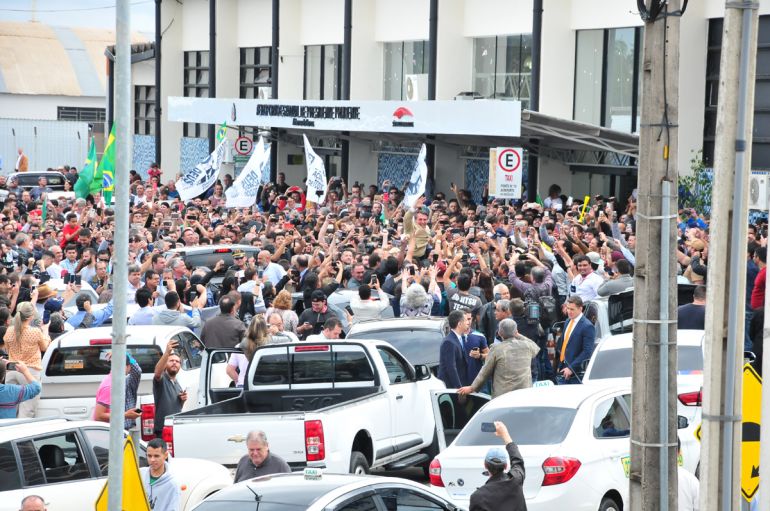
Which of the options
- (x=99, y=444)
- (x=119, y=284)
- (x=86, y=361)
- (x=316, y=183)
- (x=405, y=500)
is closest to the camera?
(x=119, y=284)

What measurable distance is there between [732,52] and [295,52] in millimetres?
39534

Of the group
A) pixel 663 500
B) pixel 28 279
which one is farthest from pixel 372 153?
pixel 663 500

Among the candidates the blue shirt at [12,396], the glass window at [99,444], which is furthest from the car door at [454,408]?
the blue shirt at [12,396]

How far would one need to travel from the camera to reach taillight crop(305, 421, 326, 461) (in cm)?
1298

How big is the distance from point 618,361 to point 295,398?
3.52 meters

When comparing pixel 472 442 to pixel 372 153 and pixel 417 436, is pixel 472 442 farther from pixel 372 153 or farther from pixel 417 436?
pixel 372 153

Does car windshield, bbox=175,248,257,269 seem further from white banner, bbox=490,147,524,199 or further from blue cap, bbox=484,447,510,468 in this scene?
blue cap, bbox=484,447,510,468

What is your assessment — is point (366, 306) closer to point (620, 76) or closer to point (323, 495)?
point (323, 495)

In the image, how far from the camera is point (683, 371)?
1385cm

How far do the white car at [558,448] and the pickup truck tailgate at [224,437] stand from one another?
5.11 ft

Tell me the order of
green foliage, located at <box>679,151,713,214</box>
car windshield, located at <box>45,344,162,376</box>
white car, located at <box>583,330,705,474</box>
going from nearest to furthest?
1. white car, located at <box>583,330,705,474</box>
2. car windshield, located at <box>45,344,162,376</box>
3. green foliage, located at <box>679,151,713,214</box>

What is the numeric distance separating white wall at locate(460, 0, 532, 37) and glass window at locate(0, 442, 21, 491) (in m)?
28.1

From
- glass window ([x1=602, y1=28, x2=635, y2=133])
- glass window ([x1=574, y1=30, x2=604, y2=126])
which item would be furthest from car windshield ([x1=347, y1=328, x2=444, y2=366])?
glass window ([x1=574, y1=30, x2=604, y2=126])

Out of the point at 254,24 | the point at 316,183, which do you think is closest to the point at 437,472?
the point at 316,183
